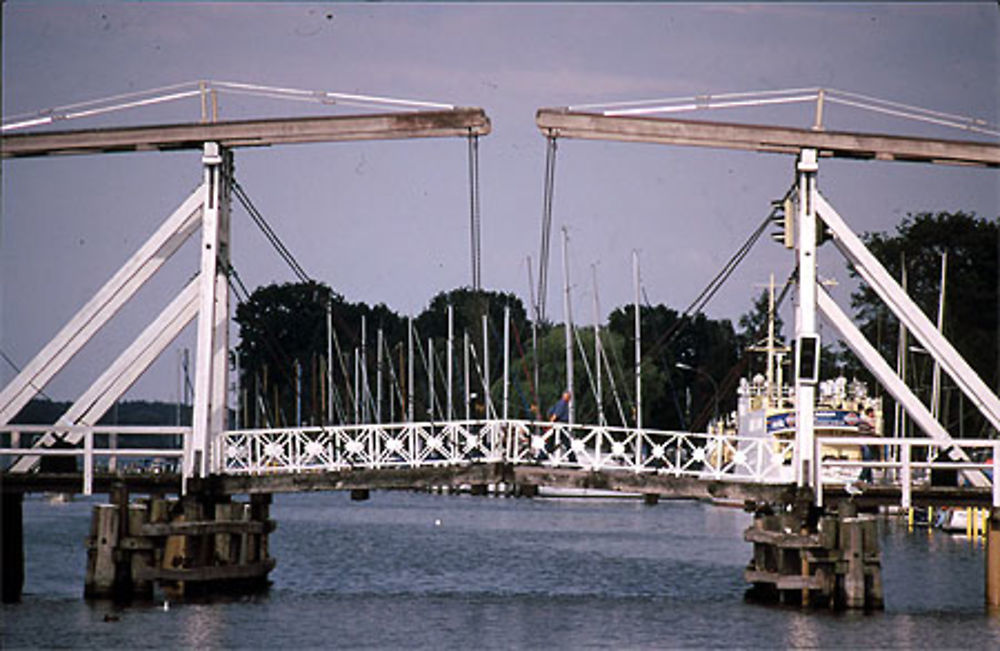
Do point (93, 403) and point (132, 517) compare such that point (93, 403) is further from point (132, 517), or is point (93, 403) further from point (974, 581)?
point (974, 581)

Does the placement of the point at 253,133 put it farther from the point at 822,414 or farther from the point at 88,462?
the point at 822,414

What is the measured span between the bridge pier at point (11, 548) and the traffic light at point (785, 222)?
51.2 feet

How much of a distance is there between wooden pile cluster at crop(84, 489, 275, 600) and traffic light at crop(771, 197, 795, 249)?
1163 centimetres

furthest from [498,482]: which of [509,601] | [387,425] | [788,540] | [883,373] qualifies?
[883,373]

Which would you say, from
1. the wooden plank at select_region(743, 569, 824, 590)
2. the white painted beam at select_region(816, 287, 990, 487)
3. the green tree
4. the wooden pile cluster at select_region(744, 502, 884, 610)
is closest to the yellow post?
the white painted beam at select_region(816, 287, 990, 487)

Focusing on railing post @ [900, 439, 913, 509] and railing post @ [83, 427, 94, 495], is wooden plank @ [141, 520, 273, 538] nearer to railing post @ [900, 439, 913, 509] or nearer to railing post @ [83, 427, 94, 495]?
railing post @ [83, 427, 94, 495]

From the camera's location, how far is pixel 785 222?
35531mm

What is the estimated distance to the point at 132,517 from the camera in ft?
114

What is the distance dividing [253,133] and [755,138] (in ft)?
31.1

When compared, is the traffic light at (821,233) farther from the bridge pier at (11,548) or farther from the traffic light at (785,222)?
the bridge pier at (11,548)

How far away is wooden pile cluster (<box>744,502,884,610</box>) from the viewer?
33.1 meters

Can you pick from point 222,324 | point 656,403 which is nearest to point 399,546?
point 222,324

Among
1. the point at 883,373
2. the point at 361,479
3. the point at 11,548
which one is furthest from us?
the point at 11,548

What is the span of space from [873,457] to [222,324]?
40625 mm
